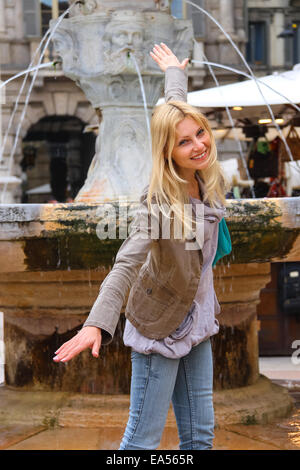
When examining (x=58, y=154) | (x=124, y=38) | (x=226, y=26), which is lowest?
(x=124, y=38)

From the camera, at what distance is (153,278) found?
2.29 m

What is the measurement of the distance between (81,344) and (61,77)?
18357mm

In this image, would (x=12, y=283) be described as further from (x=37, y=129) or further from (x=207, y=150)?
(x=37, y=129)

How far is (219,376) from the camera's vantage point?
402 centimetres

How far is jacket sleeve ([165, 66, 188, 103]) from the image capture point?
2611 mm

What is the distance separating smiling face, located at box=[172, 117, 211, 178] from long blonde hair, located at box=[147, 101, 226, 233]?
1cm

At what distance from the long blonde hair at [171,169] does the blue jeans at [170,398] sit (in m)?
0.41

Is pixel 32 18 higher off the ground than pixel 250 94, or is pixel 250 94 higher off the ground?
pixel 32 18

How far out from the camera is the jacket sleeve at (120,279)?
2.15m

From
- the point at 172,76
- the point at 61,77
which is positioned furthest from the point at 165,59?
the point at 61,77

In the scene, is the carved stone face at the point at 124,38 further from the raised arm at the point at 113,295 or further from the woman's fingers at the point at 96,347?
the woman's fingers at the point at 96,347

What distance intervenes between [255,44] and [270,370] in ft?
58.7

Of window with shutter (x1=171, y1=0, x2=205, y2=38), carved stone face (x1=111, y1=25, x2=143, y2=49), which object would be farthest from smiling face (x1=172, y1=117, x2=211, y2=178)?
window with shutter (x1=171, y1=0, x2=205, y2=38)

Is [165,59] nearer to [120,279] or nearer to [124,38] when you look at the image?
[120,279]
